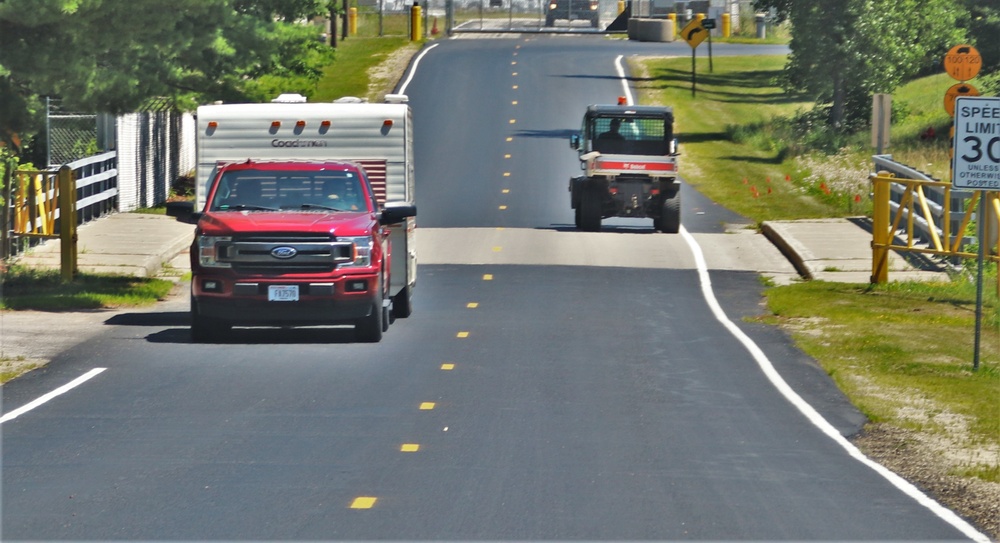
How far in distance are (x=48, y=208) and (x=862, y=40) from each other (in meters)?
26.9

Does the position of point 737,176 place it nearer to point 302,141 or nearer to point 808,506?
point 302,141

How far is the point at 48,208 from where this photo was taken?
2508 cm

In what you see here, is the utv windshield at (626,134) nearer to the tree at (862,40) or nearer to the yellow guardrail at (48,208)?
the yellow guardrail at (48,208)

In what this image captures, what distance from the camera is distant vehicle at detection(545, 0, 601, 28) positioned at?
273 feet

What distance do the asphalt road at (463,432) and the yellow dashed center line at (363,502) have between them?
0.08 ft

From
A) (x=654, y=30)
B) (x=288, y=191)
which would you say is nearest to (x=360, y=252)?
(x=288, y=191)

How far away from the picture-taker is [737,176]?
39125 millimetres

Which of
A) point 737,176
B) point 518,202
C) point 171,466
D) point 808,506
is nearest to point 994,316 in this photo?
point 808,506

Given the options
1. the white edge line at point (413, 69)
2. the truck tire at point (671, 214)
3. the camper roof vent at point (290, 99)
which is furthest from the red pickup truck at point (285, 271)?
the white edge line at point (413, 69)

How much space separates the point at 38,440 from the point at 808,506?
591cm

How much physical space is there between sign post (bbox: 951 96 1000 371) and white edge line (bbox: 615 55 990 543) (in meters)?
2.40

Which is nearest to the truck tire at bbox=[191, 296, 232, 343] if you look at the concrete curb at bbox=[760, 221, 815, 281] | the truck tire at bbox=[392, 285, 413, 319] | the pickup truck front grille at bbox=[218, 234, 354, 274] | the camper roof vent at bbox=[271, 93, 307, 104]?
the pickup truck front grille at bbox=[218, 234, 354, 274]

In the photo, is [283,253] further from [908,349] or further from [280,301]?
[908,349]

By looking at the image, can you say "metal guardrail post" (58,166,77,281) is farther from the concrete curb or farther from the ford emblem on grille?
the concrete curb
